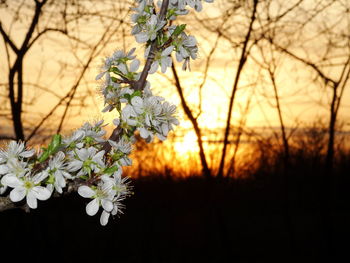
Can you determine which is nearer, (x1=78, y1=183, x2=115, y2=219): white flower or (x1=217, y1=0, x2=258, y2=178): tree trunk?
(x1=78, y1=183, x2=115, y2=219): white flower

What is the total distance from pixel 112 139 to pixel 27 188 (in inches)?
10.5

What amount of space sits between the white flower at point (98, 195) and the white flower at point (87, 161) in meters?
0.04

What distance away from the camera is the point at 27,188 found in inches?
39.4

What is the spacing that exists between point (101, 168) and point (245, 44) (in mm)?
2834

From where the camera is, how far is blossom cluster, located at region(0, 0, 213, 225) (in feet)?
3.35

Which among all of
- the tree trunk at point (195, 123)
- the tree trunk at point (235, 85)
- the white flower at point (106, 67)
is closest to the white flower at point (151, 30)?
the white flower at point (106, 67)

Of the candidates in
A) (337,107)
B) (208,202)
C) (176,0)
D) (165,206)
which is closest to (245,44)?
(337,107)

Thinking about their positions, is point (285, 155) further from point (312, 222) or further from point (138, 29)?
point (138, 29)

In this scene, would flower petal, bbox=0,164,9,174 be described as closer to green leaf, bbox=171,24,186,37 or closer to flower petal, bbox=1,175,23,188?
flower petal, bbox=1,175,23,188

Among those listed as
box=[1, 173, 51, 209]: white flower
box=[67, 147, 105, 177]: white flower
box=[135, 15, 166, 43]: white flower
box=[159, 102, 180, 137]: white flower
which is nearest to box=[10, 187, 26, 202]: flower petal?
box=[1, 173, 51, 209]: white flower

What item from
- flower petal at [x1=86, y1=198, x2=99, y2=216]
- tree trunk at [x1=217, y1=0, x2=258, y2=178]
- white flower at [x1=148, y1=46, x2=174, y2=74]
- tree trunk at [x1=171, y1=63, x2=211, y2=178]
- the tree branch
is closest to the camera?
flower petal at [x1=86, y1=198, x2=99, y2=216]

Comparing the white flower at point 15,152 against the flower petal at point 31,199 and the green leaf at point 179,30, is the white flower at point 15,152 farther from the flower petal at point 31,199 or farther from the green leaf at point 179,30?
the green leaf at point 179,30

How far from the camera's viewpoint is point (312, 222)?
5.55 m

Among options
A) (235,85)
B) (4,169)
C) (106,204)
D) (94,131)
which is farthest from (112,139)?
(235,85)
